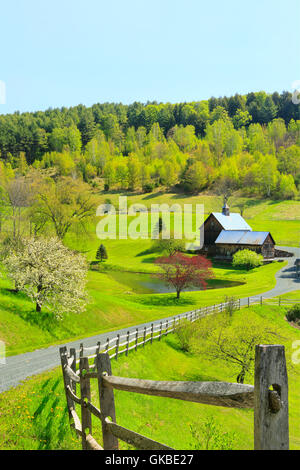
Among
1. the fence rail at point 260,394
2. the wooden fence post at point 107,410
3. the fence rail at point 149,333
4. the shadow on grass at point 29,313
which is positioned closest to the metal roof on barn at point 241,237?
the fence rail at point 149,333

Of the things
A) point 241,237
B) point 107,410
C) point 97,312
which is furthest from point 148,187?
point 107,410

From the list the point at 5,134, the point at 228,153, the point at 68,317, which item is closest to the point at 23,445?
the point at 68,317

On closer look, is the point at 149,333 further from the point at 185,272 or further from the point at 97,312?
the point at 185,272

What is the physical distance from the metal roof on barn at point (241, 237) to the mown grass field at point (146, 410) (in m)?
46.7

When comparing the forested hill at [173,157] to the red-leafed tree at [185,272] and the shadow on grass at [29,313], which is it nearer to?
the red-leafed tree at [185,272]

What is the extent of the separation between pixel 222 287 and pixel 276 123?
509ft

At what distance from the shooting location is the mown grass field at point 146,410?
9227mm

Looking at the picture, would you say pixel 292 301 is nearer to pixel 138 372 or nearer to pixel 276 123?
pixel 138 372

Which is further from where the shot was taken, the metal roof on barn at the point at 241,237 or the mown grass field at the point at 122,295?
the metal roof on barn at the point at 241,237

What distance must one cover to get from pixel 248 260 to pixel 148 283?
69.5 feet

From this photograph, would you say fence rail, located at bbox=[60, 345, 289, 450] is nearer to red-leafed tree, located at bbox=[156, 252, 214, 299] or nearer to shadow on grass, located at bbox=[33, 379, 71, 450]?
shadow on grass, located at bbox=[33, 379, 71, 450]

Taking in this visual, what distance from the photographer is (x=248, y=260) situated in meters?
66.3

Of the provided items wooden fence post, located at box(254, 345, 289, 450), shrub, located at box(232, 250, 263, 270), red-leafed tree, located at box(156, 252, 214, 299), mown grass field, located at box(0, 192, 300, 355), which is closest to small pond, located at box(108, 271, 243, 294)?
mown grass field, located at box(0, 192, 300, 355)
